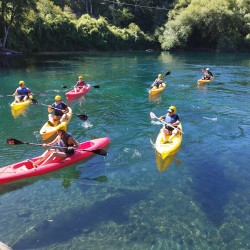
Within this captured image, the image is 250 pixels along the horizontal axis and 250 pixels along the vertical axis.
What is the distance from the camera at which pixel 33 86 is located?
2155 cm

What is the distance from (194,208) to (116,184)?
89.6 inches

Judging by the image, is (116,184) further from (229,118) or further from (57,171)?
(229,118)

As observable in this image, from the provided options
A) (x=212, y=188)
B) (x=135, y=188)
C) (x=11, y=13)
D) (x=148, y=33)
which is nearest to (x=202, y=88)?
(x=212, y=188)

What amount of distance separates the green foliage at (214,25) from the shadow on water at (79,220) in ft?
143

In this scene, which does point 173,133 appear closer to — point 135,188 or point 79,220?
point 135,188

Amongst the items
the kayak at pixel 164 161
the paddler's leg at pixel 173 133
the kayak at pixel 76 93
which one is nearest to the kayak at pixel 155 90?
the kayak at pixel 76 93

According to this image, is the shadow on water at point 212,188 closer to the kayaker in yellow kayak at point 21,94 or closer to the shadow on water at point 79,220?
the shadow on water at point 79,220

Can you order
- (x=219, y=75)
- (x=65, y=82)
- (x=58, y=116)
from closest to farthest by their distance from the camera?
1. (x=58, y=116)
2. (x=65, y=82)
3. (x=219, y=75)

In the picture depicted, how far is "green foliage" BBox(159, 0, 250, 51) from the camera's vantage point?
4672cm

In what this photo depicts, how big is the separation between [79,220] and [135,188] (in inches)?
78.0

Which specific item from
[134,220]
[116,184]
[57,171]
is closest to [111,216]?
[134,220]

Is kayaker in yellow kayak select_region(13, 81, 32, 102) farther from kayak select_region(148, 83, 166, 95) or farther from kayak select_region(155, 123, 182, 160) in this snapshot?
kayak select_region(155, 123, 182, 160)

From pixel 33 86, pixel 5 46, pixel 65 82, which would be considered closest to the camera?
pixel 33 86

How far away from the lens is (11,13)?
115 ft
